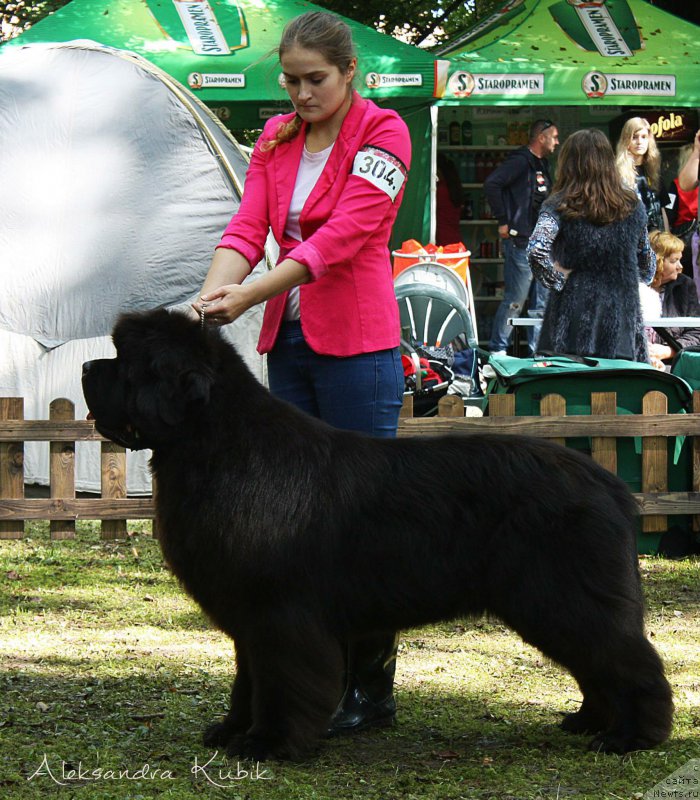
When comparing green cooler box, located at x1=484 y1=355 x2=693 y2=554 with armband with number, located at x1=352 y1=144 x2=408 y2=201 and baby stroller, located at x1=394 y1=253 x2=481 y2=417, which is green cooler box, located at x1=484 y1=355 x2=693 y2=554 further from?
armband with number, located at x1=352 y1=144 x2=408 y2=201

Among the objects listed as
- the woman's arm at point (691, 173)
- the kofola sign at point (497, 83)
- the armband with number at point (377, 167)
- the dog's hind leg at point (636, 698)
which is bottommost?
the dog's hind leg at point (636, 698)

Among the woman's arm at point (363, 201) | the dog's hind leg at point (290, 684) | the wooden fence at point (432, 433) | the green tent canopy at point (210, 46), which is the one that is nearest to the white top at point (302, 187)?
the woman's arm at point (363, 201)

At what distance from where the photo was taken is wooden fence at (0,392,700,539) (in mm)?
6766

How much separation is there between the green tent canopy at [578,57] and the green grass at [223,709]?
6.82m

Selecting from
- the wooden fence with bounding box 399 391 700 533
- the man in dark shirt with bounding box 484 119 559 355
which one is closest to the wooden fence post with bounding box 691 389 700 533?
the wooden fence with bounding box 399 391 700 533

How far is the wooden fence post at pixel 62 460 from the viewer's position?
277 inches

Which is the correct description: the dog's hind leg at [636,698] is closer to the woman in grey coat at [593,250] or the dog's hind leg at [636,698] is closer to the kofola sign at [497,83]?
the woman in grey coat at [593,250]

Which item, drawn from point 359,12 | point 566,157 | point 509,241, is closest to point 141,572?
point 566,157

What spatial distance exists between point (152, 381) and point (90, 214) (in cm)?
506

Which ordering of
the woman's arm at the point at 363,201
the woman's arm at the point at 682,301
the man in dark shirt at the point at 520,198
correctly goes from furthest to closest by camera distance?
the man in dark shirt at the point at 520,198
the woman's arm at the point at 682,301
the woman's arm at the point at 363,201

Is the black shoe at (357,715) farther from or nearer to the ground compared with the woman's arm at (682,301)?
nearer to the ground

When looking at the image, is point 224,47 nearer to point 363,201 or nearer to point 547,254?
point 547,254

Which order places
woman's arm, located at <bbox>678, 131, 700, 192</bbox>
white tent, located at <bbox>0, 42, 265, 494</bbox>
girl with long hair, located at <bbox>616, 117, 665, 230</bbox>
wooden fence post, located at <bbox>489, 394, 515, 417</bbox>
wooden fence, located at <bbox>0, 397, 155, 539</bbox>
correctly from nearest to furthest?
wooden fence post, located at <bbox>489, 394, 515, 417</bbox> → wooden fence, located at <bbox>0, 397, 155, 539</bbox> → white tent, located at <bbox>0, 42, 265, 494</bbox> → girl with long hair, located at <bbox>616, 117, 665, 230</bbox> → woman's arm, located at <bbox>678, 131, 700, 192</bbox>

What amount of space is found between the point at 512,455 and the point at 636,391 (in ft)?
11.9
